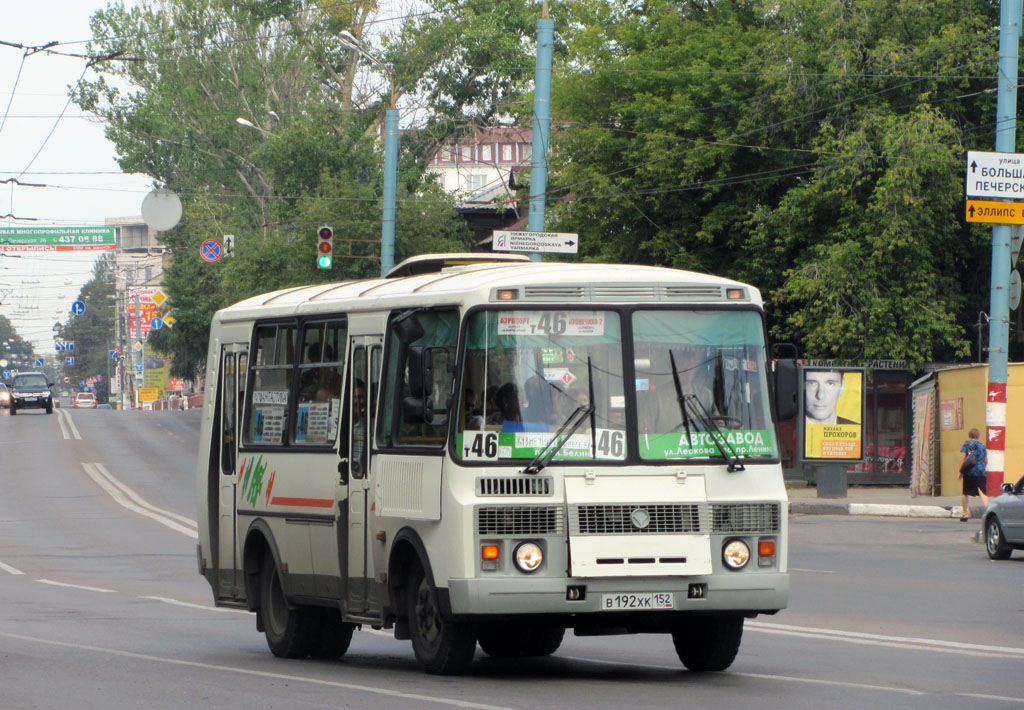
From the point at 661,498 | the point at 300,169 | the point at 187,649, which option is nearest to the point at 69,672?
the point at 187,649

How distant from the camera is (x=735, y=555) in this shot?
32.7ft

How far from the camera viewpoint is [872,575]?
1923 cm

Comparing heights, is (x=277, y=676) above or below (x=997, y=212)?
below

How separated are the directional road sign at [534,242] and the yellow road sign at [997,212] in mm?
5616

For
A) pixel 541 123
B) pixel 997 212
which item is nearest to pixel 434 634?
pixel 997 212

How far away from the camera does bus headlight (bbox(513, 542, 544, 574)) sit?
9.70 metres

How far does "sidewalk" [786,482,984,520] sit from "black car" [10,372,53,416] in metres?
42.7

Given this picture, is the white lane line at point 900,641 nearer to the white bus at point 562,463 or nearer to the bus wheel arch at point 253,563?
the white bus at point 562,463

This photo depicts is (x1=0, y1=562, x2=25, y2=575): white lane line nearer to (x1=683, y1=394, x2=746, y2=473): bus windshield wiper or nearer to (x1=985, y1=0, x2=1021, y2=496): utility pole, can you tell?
(x1=985, y1=0, x2=1021, y2=496): utility pole

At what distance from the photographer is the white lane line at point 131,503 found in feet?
97.1

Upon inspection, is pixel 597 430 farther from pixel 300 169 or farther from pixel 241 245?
pixel 300 169

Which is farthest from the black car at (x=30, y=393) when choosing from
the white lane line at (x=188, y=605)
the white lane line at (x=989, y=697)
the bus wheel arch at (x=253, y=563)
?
the white lane line at (x=989, y=697)

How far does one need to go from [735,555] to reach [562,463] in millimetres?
1150

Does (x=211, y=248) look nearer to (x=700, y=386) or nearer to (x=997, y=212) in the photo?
(x=997, y=212)
